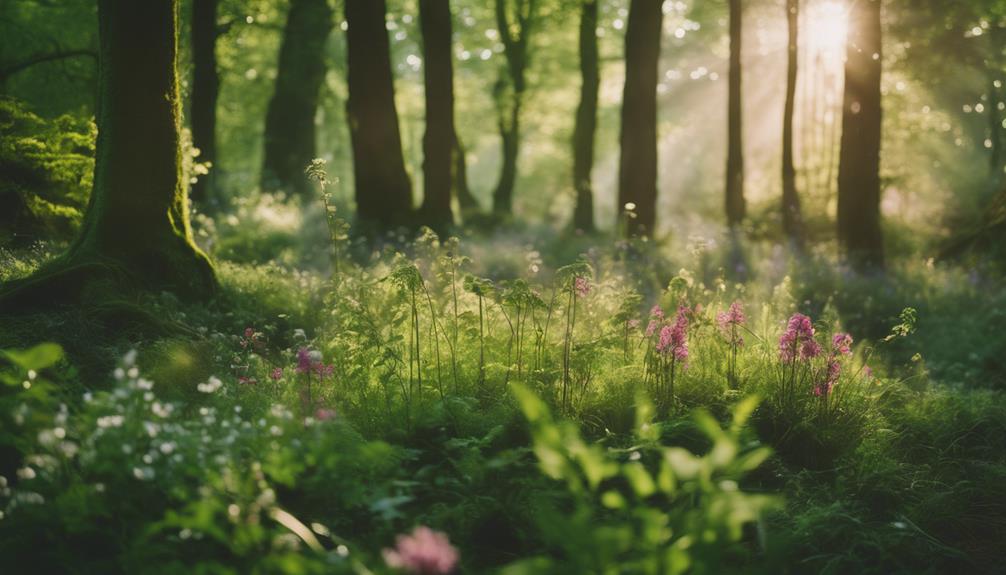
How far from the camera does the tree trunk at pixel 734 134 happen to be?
1695 cm

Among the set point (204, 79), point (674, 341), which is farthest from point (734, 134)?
point (674, 341)

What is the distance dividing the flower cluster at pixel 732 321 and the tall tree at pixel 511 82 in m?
18.4

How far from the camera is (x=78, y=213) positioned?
311 inches

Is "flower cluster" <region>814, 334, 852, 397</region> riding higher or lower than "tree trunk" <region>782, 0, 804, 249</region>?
lower

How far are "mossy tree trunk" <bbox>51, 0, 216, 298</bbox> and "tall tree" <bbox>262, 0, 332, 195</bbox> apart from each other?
50.0 feet

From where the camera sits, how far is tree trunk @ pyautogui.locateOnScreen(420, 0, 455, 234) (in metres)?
14.2

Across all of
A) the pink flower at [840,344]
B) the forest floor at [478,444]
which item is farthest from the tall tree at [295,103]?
the pink flower at [840,344]

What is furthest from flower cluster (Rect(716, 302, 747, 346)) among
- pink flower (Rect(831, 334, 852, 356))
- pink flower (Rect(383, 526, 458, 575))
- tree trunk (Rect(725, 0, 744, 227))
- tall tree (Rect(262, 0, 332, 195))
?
tall tree (Rect(262, 0, 332, 195))

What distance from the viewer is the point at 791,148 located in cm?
1536

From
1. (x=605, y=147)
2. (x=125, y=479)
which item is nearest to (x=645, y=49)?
(x=125, y=479)

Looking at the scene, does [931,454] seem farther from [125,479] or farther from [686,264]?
[686,264]

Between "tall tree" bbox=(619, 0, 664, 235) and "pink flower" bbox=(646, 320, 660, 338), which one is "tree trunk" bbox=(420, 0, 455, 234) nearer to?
"tall tree" bbox=(619, 0, 664, 235)

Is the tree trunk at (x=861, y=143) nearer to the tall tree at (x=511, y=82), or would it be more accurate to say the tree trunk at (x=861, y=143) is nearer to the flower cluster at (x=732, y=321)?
the flower cluster at (x=732, y=321)

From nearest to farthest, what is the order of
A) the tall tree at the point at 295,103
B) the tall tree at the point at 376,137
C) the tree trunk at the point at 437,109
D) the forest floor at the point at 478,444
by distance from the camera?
the forest floor at the point at 478,444, the tall tree at the point at 376,137, the tree trunk at the point at 437,109, the tall tree at the point at 295,103
